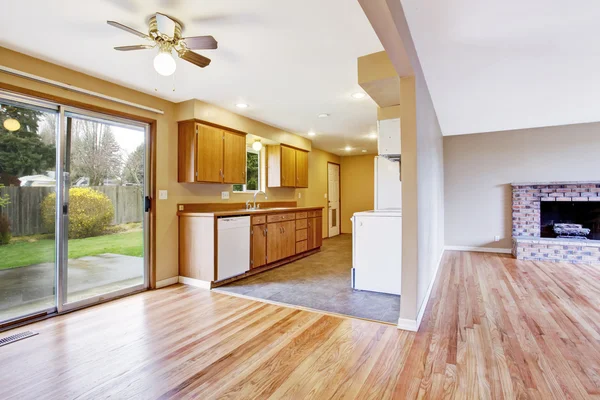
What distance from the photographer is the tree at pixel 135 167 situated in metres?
3.53

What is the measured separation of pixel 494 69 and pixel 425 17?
1.42 m

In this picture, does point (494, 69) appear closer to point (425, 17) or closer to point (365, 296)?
point (425, 17)

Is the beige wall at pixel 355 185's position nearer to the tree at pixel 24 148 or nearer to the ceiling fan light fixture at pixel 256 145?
the ceiling fan light fixture at pixel 256 145

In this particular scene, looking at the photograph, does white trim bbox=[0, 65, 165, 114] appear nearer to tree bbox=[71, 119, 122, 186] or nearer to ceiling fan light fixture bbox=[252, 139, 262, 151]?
tree bbox=[71, 119, 122, 186]

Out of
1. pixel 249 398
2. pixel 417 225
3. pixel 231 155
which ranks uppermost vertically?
pixel 231 155

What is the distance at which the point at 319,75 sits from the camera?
10.1ft

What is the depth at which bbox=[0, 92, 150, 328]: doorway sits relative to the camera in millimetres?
2645

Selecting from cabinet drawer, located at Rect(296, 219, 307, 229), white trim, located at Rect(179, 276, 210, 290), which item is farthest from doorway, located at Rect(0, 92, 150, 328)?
cabinet drawer, located at Rect(296, 219, 307, 229)

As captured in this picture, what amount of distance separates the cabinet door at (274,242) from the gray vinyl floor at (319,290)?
0.20 m

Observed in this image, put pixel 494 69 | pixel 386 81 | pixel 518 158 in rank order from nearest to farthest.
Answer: pixel 386 81 → pixel 494 69 → pixel 518 158

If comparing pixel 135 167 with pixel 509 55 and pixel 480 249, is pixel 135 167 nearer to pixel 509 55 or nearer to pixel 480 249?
pixel 509 55

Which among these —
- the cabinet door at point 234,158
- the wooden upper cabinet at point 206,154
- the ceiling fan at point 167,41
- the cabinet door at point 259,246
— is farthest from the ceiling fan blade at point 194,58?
the cabinet door at point 259,246

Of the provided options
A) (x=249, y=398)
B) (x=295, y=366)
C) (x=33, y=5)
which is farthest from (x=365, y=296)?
(x=33, y=5)

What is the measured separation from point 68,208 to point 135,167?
854 mm
